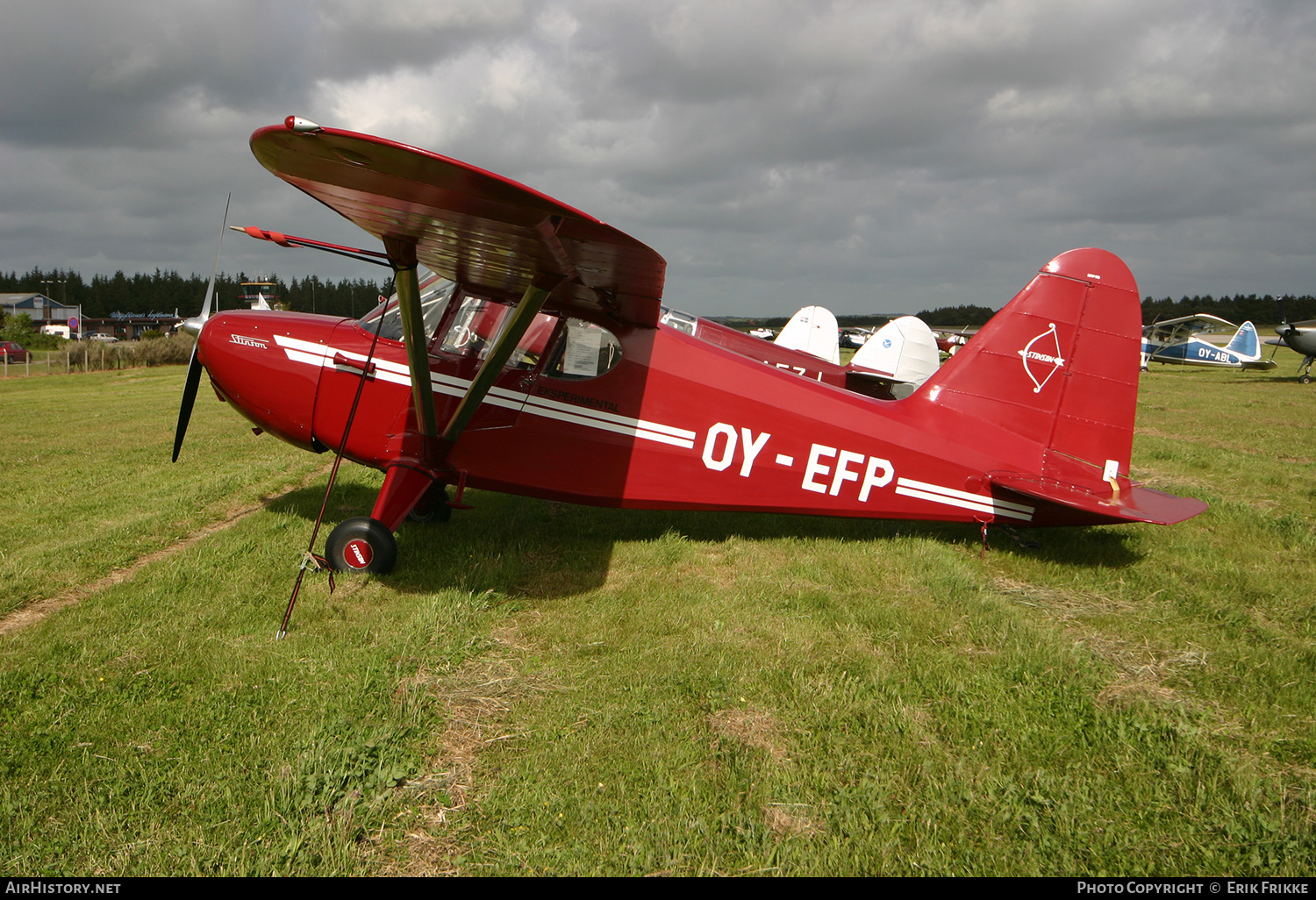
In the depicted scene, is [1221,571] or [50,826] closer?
[50,826]

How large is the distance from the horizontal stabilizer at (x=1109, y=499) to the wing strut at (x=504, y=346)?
3.92 metres

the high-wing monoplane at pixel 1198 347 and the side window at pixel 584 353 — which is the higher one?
the high-wing monoplane at pixel 1198 347

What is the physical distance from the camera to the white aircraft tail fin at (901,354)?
17.2 m

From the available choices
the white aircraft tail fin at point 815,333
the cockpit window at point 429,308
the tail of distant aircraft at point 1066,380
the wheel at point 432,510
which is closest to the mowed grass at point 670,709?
the wheel at point 432,510

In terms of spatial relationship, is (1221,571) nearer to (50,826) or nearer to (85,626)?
(50,826)

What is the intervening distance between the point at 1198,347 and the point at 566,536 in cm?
4255

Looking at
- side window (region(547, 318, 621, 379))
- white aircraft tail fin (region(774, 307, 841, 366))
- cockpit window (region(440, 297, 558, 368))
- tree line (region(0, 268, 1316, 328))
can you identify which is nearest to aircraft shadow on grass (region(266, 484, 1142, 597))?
side window (region(547, 318, 621, 379))

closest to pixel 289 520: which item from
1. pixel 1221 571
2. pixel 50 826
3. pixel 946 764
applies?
pixel 50 826

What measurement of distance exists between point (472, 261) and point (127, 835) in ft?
11.9

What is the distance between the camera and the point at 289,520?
21.8 feet

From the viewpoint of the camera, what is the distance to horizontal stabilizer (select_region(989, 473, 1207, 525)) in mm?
5215

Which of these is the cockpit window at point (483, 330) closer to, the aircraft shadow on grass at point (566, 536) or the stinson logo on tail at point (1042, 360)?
the aircraft shadow on grass at point (566, 536)

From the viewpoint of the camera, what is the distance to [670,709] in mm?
3549

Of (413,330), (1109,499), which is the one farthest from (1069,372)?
(413,330)
